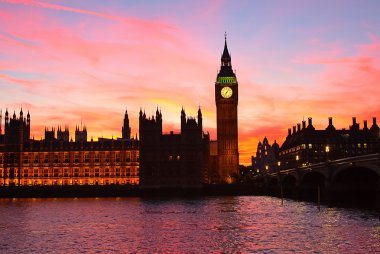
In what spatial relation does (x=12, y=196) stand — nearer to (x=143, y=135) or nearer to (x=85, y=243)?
(x=143, y=135)

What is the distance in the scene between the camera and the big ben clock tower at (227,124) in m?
176

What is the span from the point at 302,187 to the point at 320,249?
240 ft

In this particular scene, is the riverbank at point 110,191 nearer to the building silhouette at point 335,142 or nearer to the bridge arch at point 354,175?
the building silhouette at point 335,142

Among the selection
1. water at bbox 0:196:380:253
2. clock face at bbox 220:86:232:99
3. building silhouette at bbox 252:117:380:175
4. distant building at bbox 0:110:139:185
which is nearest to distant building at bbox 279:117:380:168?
building silhouette at bbox 252:117:380:175

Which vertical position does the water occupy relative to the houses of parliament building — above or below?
below

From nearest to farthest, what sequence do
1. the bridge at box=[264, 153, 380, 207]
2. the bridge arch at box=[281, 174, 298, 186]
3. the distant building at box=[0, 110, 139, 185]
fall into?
1. the bridge at box=[264, 153, 380, 207]
2. the bridge arch at box=[281, 174, 298, 186]
3. the distant building at box=[0, 110, 139, 185]

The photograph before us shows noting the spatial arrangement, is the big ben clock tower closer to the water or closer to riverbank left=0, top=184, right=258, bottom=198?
riverbank left=0, top=184, right=258, bottom=198

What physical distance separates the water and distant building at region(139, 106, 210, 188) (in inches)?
3087

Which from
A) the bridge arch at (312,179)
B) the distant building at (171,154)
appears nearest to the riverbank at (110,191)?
the distant building at (171,154)

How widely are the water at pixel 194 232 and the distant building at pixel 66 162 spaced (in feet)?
292

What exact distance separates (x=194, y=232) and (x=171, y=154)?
105 meters

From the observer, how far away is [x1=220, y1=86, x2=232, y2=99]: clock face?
185137mm

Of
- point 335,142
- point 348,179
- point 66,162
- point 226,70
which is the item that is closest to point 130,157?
point 66,162

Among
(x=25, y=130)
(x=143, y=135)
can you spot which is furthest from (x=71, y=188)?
(x=25, y=130)
